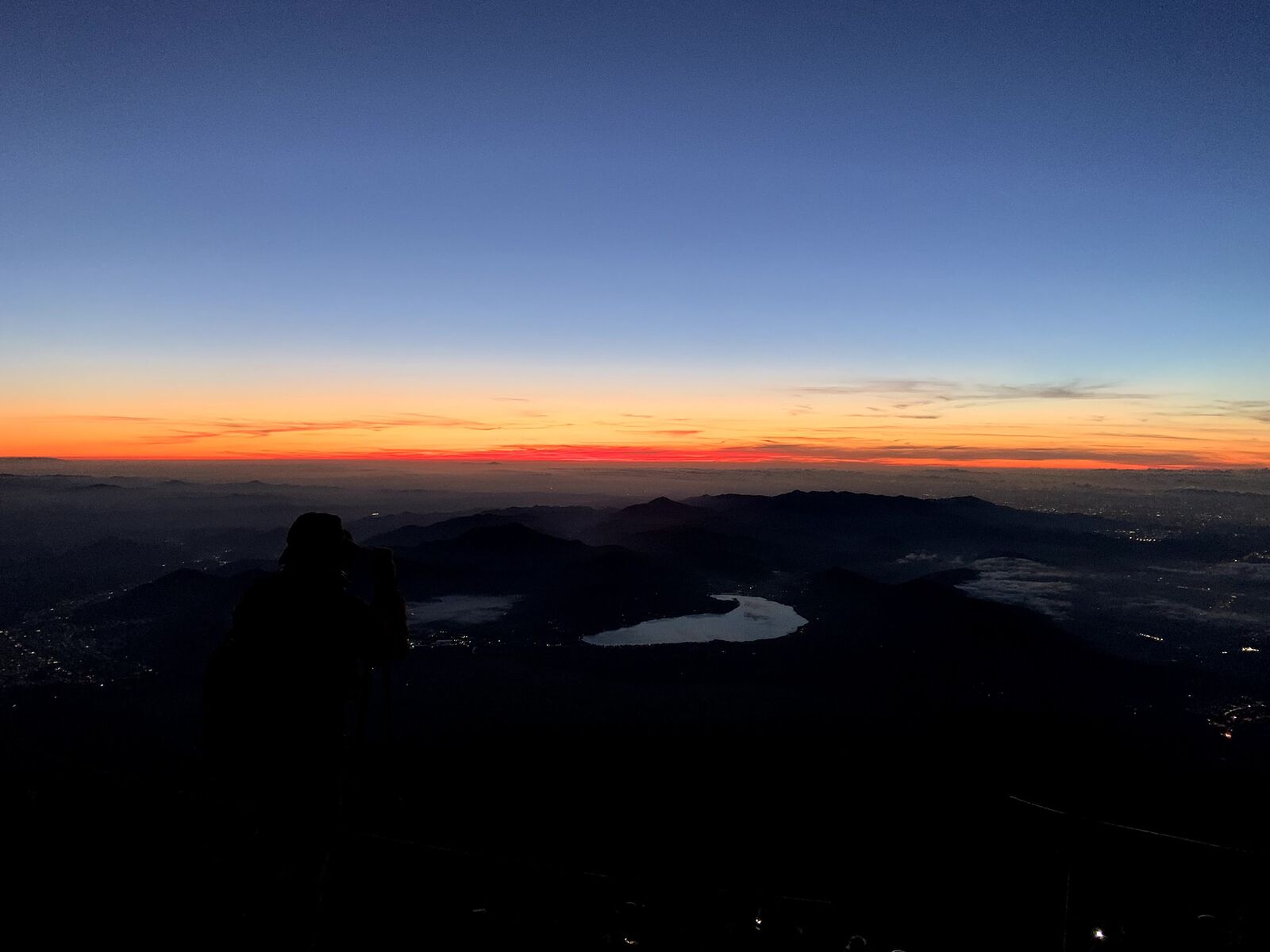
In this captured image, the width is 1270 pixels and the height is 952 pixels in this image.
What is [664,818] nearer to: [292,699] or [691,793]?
[691,793]

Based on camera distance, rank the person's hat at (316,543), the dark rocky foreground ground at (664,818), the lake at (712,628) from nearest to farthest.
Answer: the person's hat at (316,543), the dark rocky foreground ground at (664,818), the lake at (712,628)

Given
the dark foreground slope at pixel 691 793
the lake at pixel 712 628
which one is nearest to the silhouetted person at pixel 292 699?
the dark foreground slope at pixel 691 793

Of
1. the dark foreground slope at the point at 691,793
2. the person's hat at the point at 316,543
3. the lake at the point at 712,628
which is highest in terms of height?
the person's hat at the point at 316,543

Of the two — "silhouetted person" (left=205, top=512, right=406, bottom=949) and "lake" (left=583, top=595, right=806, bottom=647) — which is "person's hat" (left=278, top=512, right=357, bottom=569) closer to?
"silhouetted person" (left=205, top=512, right=406, bottom=949)

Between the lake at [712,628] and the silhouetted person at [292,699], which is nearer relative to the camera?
the silhouetted person at [292,699]

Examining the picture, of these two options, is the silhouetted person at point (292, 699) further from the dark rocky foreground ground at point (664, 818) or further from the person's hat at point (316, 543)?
the dark rocky foreground ground at point (664, 818)

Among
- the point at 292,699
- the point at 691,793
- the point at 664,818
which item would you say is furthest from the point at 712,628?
the point at 292,699

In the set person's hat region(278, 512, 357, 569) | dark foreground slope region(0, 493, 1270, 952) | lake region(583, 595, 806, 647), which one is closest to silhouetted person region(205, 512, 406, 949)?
person's hat region(278, 512, 357, 569)

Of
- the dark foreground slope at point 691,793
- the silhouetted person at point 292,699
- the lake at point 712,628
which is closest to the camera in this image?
the silhouetted person at point 292,699

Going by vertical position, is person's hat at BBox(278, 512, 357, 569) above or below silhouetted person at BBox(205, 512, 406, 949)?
above
